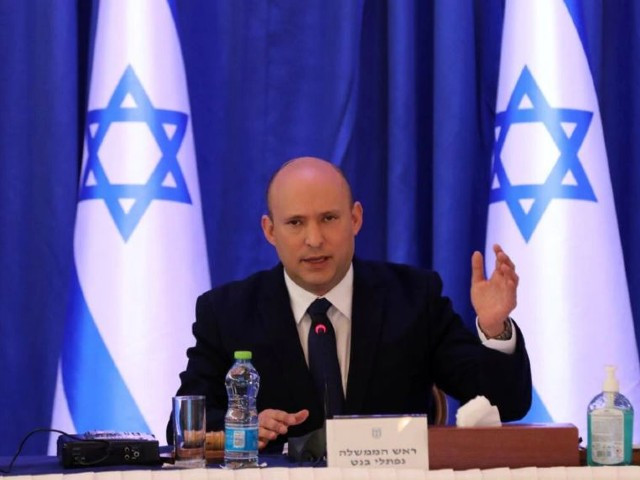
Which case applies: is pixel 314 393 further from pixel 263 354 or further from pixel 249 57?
pixel 249 57

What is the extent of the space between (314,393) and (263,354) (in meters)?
0.17

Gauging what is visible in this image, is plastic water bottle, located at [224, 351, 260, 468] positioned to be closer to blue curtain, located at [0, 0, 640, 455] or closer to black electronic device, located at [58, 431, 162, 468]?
black electronic device, located at [58, 431, 162, 468]

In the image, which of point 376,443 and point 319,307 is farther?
point 319,307

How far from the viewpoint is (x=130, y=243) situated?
11.9ft

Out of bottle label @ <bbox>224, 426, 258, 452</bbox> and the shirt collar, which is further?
the shirt collar

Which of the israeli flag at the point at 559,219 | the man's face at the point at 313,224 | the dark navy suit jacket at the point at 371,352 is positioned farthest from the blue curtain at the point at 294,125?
the man's face at the point at 313,224

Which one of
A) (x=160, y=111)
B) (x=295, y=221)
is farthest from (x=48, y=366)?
(x=295, y=221)

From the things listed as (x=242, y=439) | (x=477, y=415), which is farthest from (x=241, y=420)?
(x=477, y=415)

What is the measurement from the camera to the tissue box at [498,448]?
1852 millimetres

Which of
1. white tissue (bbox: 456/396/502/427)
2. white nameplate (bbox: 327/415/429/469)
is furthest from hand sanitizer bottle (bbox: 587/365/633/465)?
white nameplate (bbox: 327/415/429/469)

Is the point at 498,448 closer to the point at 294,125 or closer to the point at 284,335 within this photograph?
the point at 284,335

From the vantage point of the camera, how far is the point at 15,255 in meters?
4.00

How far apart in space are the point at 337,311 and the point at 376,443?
0.93 meters

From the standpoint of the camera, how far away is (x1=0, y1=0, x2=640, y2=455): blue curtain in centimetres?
401
